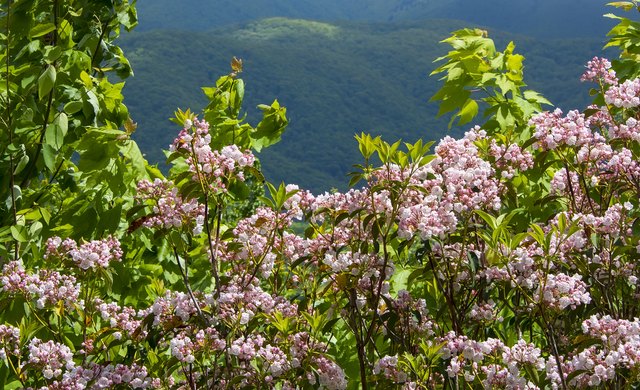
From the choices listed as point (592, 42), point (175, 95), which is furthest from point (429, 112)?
point (175, 95)

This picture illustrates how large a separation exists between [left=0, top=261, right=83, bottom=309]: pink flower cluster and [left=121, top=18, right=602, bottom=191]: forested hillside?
151716 mm

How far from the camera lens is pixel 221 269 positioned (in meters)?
4.54

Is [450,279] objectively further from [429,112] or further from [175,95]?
[429,112]

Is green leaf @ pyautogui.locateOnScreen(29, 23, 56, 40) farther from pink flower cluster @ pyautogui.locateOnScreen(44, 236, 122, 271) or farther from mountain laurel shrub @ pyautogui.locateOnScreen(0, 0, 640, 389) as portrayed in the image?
pink flower cluster @ pyautogui.locateOnScreen(44, 236, 122, 271)

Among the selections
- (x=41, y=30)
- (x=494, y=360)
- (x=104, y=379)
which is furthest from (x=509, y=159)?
(x=41, y=30)

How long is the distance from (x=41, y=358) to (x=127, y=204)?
182cm

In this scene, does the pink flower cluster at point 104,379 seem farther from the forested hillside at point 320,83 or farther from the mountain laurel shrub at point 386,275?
the forested hillside at point 320,83

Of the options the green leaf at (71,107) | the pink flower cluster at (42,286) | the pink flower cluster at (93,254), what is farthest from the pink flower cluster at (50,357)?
the green leaf at (71,107)

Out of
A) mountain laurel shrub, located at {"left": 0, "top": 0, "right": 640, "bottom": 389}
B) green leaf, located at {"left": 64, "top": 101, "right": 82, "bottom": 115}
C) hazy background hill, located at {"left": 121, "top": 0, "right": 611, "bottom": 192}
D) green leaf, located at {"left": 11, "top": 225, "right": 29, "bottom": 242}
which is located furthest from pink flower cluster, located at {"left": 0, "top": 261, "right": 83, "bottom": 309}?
hazy background hill, located at {"left": 121, "top": 0, "right": 611, "bottom": 192}

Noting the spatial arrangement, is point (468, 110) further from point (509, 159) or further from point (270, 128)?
point (509, 159)

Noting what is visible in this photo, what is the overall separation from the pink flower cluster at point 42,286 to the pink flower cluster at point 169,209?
1.36 ft

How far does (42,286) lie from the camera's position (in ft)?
11.2

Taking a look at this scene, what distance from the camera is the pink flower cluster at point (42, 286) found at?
342 centimetres

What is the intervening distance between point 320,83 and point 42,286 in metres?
181
